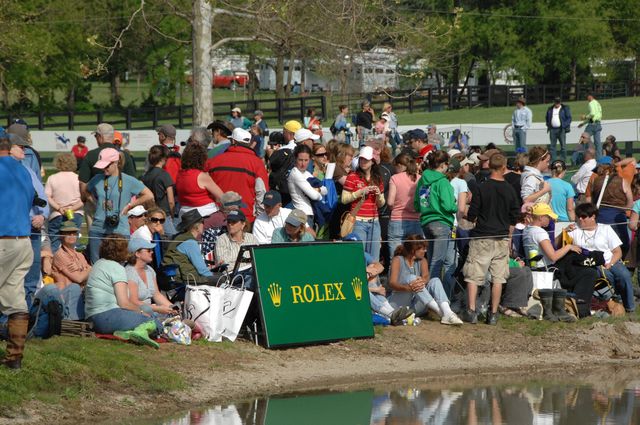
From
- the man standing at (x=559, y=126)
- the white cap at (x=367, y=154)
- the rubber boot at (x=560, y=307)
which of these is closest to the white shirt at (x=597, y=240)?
the rubber boot at (x=560, y=307)

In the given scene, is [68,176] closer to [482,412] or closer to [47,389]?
[47,389]

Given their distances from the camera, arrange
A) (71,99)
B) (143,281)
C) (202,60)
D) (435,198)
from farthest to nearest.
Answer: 1. (71,99)
2. (202,60)
3. (435,198)
4. (143,281)

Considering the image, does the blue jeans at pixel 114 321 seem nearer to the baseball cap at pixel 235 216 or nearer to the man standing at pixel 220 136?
the baseball cap at pixel 235 216

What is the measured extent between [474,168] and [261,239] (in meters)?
6.38

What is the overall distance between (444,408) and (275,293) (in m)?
2.49

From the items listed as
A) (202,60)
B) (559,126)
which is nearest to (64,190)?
(202,60)

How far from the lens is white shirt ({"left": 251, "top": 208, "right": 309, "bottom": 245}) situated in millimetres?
13914

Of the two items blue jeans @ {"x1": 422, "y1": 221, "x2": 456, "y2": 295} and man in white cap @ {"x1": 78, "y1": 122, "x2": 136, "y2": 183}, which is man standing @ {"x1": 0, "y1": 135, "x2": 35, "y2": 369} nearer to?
man in white cap @ {"x1": 78, "y1": 122, "x2": 136, "y2": 183}

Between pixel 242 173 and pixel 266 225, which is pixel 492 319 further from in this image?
pixel 242 173

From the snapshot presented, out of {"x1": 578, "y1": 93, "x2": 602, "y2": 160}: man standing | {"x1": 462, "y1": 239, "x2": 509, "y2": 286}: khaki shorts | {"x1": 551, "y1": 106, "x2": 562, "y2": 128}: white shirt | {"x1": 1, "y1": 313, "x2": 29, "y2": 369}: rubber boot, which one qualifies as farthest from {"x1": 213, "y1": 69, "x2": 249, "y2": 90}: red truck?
{"x1": 1, "y1": 313, "x2": 29, "y2": 369}: rubber boot

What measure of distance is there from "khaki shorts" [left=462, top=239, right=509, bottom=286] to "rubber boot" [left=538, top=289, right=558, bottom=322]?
704 mm

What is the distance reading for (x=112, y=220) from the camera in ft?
43.6

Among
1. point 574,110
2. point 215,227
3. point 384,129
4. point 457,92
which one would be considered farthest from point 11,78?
point 215,227

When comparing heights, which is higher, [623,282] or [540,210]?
[540,210]
